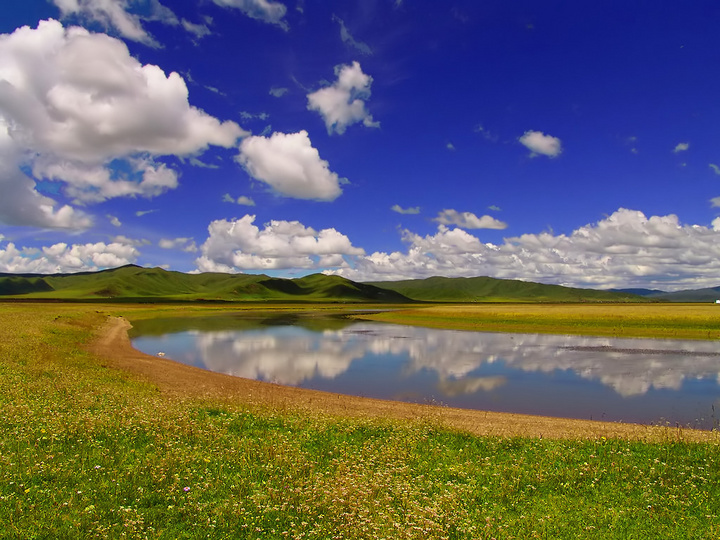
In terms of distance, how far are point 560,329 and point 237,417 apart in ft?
248

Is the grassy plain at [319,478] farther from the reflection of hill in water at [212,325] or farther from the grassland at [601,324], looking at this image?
the reflection of hill in water at [212,325]

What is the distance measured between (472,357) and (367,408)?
2591cm

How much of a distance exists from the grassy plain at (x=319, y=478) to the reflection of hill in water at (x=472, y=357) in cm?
1625

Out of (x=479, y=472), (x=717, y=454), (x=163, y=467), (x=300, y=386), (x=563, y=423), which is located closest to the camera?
(x=163, y=467)

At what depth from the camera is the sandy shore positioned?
1948 cm

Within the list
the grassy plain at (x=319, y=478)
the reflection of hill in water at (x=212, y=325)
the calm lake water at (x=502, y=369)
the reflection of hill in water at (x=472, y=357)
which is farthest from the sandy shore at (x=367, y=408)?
the reflection of hill in water at (x=212, y=325)

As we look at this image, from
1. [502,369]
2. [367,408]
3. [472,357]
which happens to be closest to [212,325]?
[472,357]

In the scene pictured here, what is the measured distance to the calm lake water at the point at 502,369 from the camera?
28.3 metres

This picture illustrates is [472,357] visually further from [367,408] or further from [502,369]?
[367,408]

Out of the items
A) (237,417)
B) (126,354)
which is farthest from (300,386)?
(126,354)

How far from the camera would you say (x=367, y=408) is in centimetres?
2570

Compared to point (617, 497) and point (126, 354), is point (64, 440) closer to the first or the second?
point (617, 497)

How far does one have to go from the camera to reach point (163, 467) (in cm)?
1255

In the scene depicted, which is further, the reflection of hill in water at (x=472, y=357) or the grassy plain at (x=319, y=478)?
the reflection of hill in water at (x=472, y=357)
